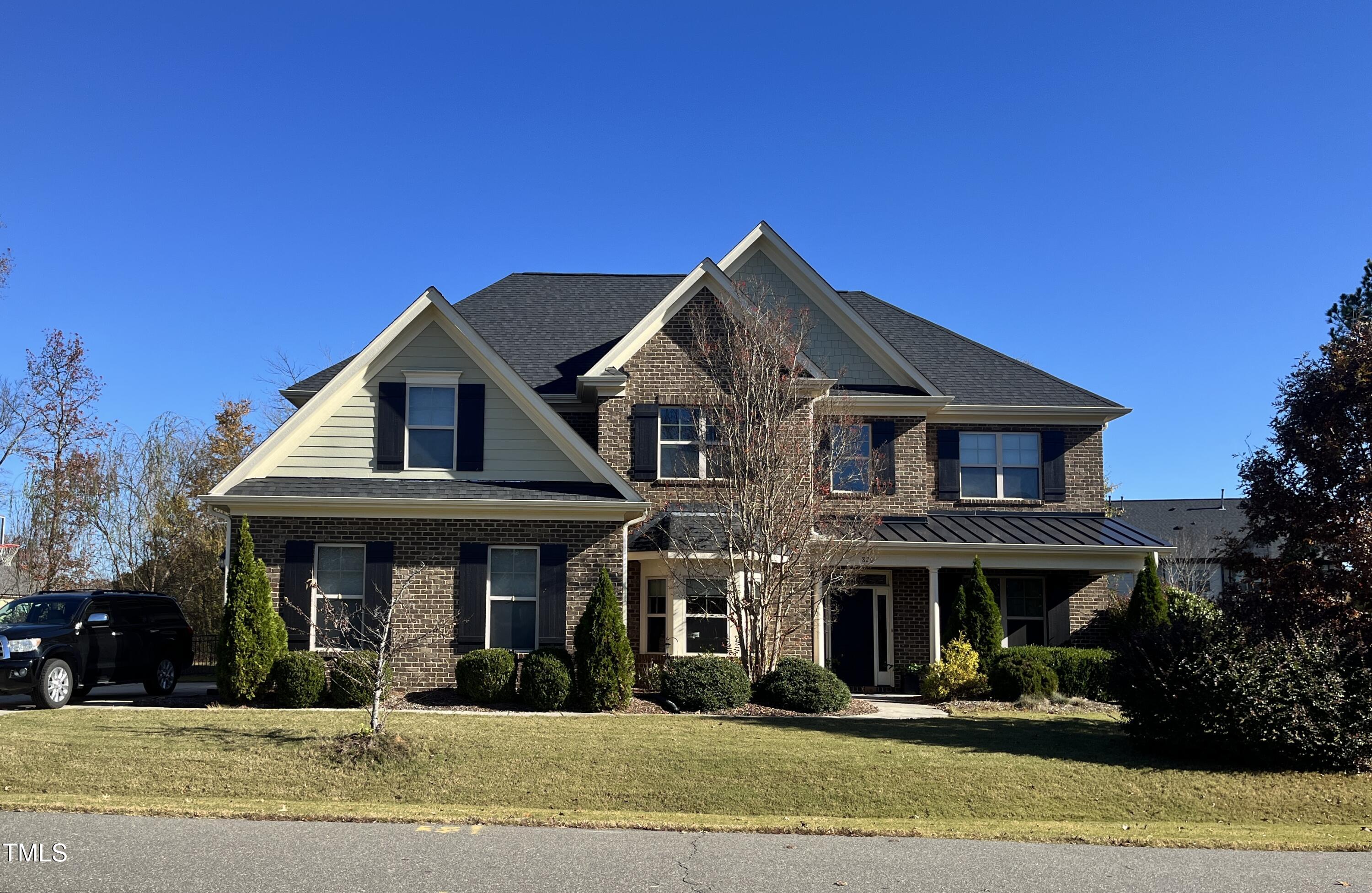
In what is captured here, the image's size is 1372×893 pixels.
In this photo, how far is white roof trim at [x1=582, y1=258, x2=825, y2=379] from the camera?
68.8 feet

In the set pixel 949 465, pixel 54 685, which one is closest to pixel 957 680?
pixel 949 465

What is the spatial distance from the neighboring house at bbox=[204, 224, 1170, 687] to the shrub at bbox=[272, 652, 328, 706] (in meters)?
0.95

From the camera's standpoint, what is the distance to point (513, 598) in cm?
1839

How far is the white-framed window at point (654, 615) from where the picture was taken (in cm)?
2023

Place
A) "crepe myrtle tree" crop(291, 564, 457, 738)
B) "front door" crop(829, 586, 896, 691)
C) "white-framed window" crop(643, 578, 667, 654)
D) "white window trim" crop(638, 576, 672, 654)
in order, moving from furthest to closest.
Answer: "front door" crop(829, 586, 896, 691) → "white-framed window" crop(643, 578, 667, 654) → "white window trim" crop(638, 576, 672, 654) → "crepe myrtle tree" crop(291, 564, 457, 738)

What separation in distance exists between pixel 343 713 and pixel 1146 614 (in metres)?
A: 15.3

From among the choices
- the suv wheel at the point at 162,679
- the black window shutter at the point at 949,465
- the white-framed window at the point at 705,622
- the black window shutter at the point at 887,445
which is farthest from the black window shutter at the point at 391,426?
the black window shutter at the point at 949,465

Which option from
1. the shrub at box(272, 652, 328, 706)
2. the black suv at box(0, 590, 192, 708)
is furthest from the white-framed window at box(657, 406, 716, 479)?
the black suv at box(0, 590, 192, 708)

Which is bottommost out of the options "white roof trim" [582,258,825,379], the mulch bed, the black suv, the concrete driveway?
the mulch bed

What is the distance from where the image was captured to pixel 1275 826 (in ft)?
34.9

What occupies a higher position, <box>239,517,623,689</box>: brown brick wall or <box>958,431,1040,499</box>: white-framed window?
<box>958,431,1040,499</box>: white-framed window

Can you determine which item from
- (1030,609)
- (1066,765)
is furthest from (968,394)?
(1066,765)

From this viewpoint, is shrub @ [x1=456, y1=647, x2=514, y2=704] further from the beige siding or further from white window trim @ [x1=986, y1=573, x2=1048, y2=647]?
white window trim @ [x1=986, y1=573, x2=1048, y2=647]

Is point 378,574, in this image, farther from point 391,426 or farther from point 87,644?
point 87,644
